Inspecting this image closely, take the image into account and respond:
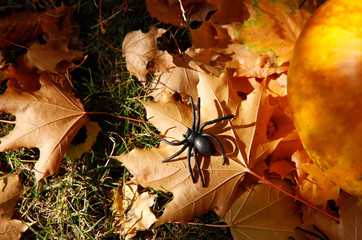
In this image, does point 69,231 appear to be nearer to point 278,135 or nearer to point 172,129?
point 172,129

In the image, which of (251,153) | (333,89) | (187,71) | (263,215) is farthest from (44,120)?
(333,89)

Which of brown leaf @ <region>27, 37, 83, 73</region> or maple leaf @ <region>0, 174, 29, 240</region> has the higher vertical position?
brown leaf @ <region>27, 37, 83, 73</region>

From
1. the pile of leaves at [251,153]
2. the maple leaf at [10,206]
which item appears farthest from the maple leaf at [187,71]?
the maple leaf at [10,206]

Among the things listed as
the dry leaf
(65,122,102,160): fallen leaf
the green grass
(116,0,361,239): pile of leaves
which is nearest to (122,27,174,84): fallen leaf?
the green grass

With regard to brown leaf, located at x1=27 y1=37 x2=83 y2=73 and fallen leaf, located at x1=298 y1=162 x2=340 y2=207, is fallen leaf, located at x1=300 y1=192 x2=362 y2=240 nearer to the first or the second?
fallen leaf, located at x1=298 y1=162 x2=340 y2=207

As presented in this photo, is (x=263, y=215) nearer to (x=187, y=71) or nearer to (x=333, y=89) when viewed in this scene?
(x=333, y=89)

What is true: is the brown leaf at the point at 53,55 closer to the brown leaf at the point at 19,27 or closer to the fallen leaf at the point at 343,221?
the brown leaf at the point at 19,27
